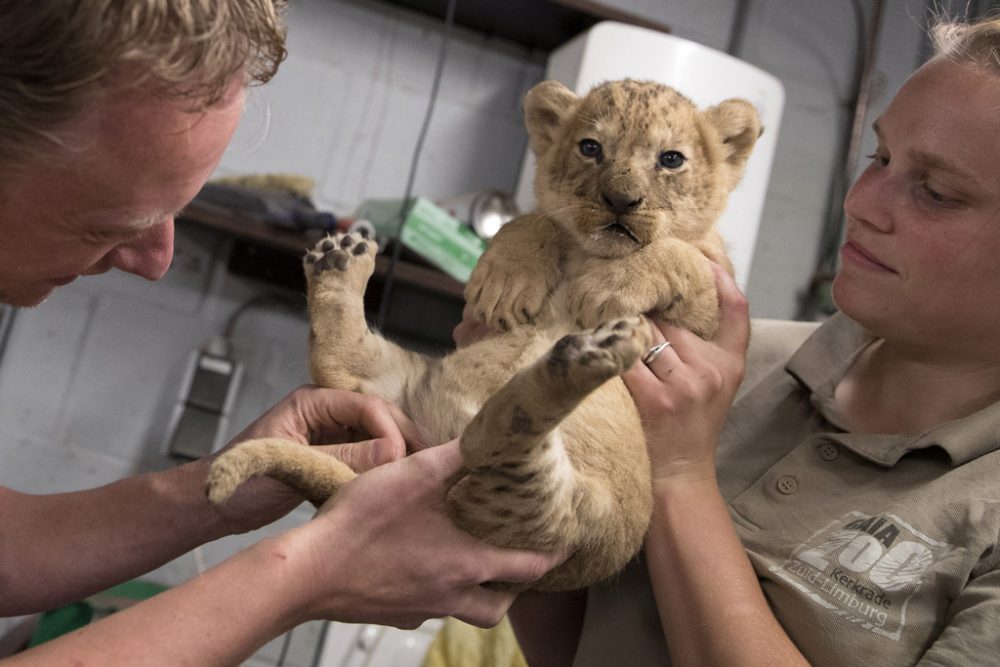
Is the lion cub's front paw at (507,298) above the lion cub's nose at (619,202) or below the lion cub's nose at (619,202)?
below

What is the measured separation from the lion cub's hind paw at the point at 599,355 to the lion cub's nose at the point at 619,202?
0.54m

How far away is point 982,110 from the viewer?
57.0 inches

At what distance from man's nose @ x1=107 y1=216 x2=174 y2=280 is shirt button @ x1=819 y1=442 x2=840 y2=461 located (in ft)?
3.73

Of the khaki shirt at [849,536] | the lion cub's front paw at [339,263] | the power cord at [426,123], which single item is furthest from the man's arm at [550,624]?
the power cord at [426,123]

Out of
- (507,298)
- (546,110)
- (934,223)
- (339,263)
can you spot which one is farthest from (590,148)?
(934,223)

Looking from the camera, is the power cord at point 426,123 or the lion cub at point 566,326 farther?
the power cord at point 426,123

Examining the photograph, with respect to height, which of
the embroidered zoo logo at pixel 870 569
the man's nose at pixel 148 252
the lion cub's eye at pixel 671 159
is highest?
the lion cub's eye at pixel 671 159

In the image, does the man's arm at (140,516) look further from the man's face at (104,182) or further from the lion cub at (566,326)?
the man's face at (104,182)

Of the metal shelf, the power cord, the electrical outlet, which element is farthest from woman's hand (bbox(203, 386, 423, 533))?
the metal shelf

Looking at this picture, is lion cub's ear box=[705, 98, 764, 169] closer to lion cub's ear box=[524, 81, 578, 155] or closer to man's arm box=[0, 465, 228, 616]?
lion cub's ear box=[524, 81, 578, 155]

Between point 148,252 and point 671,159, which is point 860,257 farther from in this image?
point 148,252

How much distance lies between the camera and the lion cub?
1280 mm

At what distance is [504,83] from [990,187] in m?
2.34

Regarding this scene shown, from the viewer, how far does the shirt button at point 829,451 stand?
161 cm
